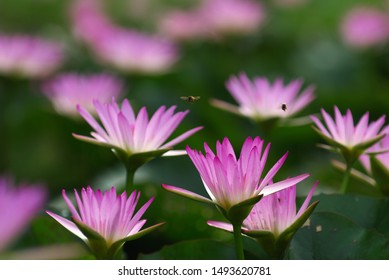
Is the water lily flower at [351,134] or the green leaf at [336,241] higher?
the water lily flower at [351,134]

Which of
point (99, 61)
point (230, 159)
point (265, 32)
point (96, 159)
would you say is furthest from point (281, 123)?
point (265, 32)

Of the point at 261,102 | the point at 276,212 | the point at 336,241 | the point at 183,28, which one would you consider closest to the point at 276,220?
the point at 276,212

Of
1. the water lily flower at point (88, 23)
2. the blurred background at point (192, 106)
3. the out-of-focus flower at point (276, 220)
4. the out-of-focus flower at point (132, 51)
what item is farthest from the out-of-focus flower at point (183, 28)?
the out-of-focus flower at point (276, 220)

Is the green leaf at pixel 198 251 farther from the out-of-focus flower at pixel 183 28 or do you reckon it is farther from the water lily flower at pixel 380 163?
the out-of-focus flower at pixel 183 28

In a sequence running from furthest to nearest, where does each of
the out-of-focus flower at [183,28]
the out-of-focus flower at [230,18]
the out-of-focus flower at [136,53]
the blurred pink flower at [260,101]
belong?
the out-of-focus flower at [183,28]
the out-of-focus flower at [230,18]
the out-of-focus flower at [136,53]
the blurred pink flower at [260,101]
